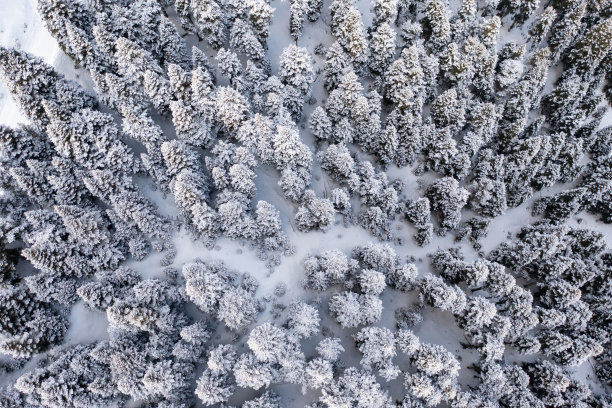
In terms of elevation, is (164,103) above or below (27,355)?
above

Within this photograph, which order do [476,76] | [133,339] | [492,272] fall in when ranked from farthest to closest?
[476,76] < [492,272] < [133,339]

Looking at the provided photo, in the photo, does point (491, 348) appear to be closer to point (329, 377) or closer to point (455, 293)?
point (455, 293)

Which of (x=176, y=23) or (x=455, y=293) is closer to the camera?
(x=455, y=293)

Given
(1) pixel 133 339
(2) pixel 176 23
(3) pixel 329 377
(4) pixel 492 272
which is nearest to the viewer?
(3) pixel 329 377

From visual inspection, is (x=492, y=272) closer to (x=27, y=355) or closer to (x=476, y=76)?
(x=476, y=76)

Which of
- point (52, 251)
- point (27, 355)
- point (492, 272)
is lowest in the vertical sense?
point (27, 355)

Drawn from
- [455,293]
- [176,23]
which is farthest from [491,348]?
[176,23]
